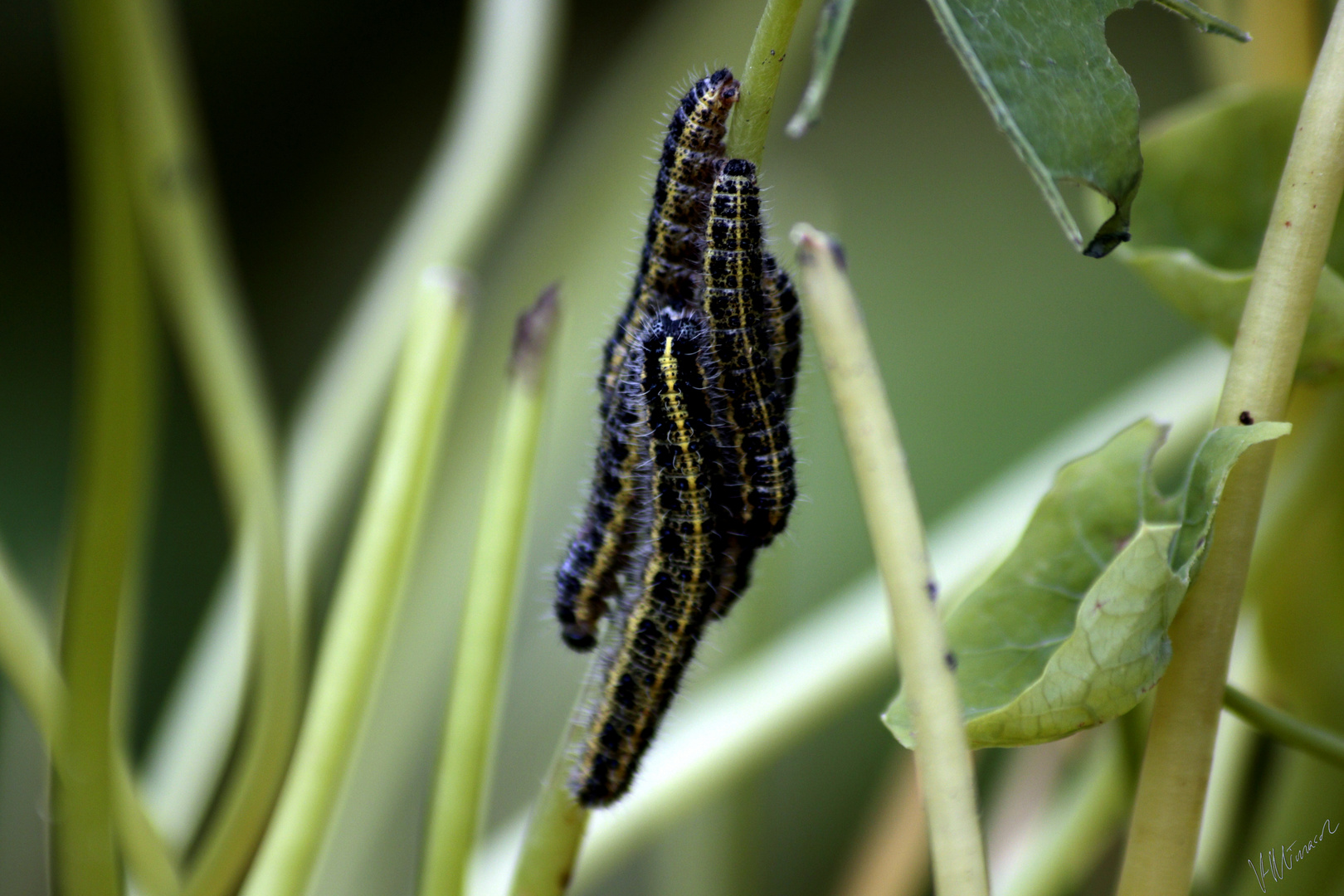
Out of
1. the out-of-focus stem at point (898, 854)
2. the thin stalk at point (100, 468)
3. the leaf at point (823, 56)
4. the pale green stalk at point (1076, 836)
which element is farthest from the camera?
the out-of-focus stem at point (898, 854)

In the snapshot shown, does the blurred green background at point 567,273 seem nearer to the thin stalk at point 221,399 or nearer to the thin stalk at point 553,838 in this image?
the thin stalk at point 221,399

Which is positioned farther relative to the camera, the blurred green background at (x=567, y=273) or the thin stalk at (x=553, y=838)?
the blurred green background at (x=567, y=273)

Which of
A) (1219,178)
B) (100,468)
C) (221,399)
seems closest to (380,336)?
(221,399)

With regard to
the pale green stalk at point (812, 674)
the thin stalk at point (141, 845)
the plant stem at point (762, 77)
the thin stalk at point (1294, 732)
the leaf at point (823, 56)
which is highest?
the plant stem at point (762, 77)

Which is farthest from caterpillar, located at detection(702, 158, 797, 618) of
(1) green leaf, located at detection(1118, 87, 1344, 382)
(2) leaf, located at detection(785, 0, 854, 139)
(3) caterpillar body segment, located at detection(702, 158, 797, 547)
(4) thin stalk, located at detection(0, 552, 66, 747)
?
(4) thin stalk, located at detection(0, 552, 66, 747)

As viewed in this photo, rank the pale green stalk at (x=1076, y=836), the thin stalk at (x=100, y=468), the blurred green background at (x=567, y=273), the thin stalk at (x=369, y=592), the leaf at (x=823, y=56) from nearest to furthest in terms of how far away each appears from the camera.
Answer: the leaf at (x=823, y=56) < the thin stalk at (x=100, y=468) < the thin stalk at (x=369, y=592) < the pale green stalk at (x=1076, y=836) < the blurred green background at (x=567, y=273)

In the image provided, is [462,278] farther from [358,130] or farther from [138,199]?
[358,130]

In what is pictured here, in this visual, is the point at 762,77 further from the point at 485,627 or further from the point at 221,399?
the point at 221,399

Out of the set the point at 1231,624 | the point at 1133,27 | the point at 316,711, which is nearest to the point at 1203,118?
the point at 1231,624

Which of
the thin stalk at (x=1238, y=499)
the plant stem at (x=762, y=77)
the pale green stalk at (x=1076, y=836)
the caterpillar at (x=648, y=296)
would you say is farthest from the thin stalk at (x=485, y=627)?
the pale green stalk at (x=1076, y=836)
